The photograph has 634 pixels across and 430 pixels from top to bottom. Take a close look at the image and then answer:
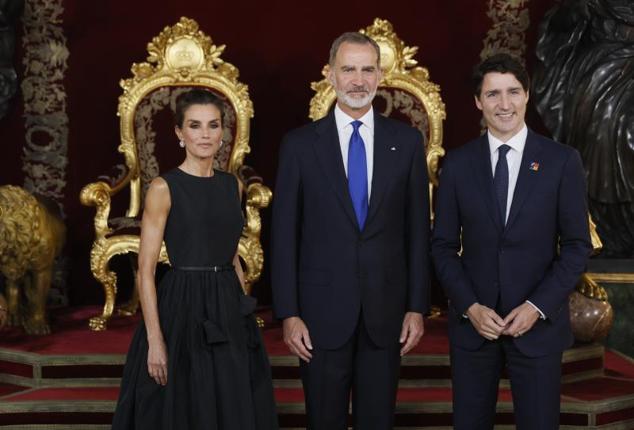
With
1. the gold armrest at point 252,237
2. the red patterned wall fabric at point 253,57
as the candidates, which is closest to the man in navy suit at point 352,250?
the gold armrest at point 252,237

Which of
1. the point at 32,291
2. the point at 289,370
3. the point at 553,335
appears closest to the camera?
the point at 553,335

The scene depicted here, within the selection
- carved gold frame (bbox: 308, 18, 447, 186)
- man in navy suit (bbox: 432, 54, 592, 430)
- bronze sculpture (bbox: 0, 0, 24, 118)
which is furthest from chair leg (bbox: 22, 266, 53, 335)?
man in navy suit (bbox: 432, 54, 592, 430)

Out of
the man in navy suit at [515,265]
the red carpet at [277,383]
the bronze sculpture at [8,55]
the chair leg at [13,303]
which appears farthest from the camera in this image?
the bronze sculpture at [8,55]

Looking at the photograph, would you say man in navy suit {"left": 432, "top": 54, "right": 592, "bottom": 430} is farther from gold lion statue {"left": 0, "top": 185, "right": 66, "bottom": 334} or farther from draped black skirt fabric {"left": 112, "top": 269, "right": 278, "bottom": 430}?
gold lion statue {"left": 0, "top": 185, "right": 66, "bottom": 334}

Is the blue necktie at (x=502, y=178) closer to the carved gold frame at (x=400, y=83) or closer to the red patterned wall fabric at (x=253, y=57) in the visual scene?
the carved gold frame at (x=400, y=83)

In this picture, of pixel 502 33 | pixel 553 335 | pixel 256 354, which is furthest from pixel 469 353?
pixel 502 33

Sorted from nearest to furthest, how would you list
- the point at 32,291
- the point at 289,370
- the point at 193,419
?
the point at 193,419, the point at 289,370, the point at 32,291

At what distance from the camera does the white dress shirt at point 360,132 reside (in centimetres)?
283

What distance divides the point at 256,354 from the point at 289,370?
3.89 feet

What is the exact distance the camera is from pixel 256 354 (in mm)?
3045

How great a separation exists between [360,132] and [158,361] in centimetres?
84

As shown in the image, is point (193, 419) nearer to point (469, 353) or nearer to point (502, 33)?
point (469, 353)

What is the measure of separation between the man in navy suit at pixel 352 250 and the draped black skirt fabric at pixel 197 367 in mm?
220

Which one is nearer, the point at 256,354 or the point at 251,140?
the point at 256,354
